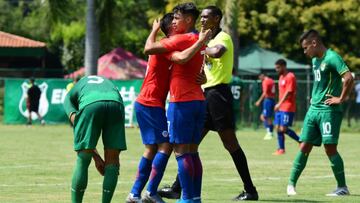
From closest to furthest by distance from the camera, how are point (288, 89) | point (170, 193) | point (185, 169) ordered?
point (185, 169), point (170, 193), point (288, 89)

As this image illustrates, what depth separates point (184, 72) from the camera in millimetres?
11406

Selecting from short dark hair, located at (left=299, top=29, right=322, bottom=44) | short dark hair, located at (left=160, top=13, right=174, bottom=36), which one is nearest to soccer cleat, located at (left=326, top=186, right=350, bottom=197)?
short dark hair, located at (left=299, top=29, right=322, bottom=44)

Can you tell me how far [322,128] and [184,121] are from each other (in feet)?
9.84

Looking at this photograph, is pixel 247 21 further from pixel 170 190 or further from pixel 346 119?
pixel 170 190

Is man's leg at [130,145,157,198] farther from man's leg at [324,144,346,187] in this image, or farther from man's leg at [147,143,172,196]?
man's leg at [324,144,346,187]

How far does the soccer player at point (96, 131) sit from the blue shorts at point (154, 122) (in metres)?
0.86

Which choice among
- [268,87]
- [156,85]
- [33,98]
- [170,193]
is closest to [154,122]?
[156,85]

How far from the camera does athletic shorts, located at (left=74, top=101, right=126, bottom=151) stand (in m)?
10.9

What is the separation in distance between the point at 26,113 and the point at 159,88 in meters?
29.2

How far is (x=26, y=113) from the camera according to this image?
40.6 m

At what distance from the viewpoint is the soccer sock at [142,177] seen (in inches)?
473

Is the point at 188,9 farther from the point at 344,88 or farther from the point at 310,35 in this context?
the point at 344,88

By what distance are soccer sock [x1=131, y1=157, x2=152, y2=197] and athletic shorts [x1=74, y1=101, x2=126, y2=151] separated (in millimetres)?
1109

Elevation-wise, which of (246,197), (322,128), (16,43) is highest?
(322,128)
